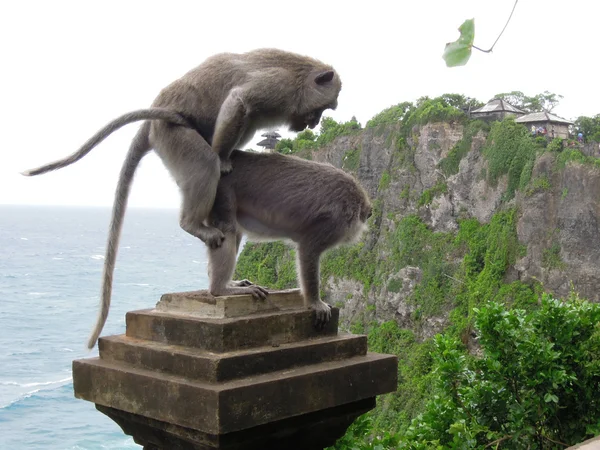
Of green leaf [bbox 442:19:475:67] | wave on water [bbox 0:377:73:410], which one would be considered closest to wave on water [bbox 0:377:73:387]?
wave on water [bbox 0:377:73:410]

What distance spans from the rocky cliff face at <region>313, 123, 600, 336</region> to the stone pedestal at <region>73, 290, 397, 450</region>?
92.7 feet

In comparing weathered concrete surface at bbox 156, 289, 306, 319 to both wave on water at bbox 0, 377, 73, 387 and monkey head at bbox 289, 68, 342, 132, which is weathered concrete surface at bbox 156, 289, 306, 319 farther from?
wave on water at bbox 0, 377, 73, 387

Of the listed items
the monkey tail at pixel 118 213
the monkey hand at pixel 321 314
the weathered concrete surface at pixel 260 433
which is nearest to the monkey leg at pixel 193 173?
the monkey tail at pixel 118 213

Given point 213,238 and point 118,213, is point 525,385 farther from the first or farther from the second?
point 118,213

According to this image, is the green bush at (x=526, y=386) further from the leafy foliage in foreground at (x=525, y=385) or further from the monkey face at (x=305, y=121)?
the monkey face at (x=305, y=121)

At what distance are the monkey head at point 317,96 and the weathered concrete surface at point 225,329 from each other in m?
1.13

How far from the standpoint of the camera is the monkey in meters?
3.54

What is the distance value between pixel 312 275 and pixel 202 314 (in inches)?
33.1

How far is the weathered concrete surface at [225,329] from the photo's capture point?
2990 mm

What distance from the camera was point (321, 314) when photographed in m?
3.52

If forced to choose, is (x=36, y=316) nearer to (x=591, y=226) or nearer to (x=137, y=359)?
(x=591, y=226)

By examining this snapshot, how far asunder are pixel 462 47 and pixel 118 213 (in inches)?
108

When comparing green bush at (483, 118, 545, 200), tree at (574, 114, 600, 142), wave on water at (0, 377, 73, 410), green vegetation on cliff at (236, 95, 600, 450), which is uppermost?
tree at (574, 114, 600, 142)

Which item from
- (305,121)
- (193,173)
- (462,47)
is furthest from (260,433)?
Answer: (462,47)
